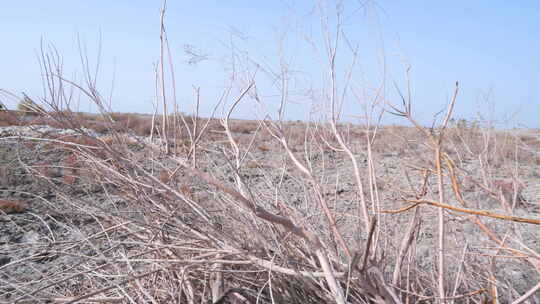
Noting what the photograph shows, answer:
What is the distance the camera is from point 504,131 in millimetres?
1951

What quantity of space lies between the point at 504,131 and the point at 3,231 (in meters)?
5.08

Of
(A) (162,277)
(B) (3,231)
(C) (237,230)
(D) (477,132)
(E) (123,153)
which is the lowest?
(B) (3,231)

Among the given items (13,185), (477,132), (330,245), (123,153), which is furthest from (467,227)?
(13,185)

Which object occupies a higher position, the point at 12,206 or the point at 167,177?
the point at 167,177

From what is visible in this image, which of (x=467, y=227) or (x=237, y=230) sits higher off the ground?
(x=237, y=230)

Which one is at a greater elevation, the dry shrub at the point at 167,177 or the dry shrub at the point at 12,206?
the dry shrub at the point at 167,177

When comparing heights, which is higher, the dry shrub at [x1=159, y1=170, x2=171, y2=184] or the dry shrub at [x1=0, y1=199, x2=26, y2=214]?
the dry shrub at [x1=159, y1=170, x2=171, y2=184]

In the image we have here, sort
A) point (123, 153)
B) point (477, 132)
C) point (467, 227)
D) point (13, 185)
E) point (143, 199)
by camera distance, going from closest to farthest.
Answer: point (123, 153)
point (143, 199)
point (477, 132)
point (467, 227)
point (13, 185)

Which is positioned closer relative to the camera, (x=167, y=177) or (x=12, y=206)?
(x=167, y=177)

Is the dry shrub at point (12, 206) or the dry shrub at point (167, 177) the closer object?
the dry shrub at point (167, 177)

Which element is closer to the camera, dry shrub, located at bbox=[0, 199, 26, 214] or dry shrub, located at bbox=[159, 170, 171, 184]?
dry shrub, located at bbox=[159, 170, 171, 184]

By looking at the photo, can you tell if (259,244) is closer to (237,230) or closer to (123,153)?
(237,230)

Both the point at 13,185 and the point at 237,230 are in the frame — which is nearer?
the point at 237,230

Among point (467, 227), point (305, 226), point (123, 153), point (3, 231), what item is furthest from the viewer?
point (3, 231)
